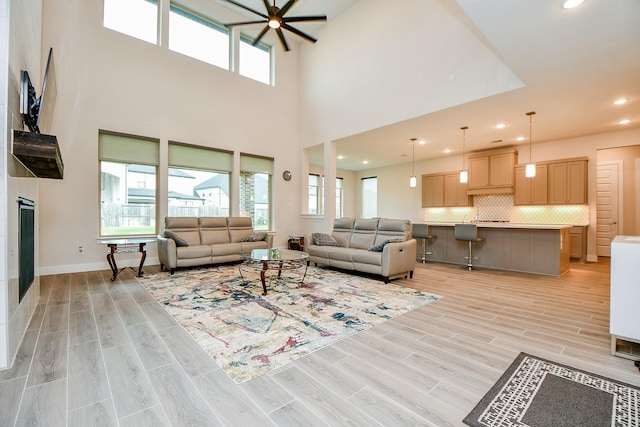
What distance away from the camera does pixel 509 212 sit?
7445 millimetres

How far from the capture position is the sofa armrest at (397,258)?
4.29m

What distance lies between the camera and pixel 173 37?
6.04 metres

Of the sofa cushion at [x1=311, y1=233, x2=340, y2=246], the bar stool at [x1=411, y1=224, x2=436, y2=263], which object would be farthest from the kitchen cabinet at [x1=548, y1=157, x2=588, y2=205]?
the sofa cushion at [x1=311, y1=233, x2=340, y2=246]

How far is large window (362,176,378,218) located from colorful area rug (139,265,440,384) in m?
6.48

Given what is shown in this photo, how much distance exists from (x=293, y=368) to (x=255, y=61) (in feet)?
24.6

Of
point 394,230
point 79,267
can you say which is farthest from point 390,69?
point 79,267

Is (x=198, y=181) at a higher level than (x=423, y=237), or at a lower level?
higher

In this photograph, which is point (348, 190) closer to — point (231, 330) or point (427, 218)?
point (427, 218)

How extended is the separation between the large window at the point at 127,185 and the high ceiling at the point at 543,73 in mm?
4106

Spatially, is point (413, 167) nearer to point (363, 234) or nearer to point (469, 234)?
point (469, 234)

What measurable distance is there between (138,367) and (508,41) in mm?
4421

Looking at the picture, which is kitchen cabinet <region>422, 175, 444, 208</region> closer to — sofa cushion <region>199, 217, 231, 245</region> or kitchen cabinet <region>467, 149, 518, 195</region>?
kitchen cabinet <region>467, 149, 518, 195</region>

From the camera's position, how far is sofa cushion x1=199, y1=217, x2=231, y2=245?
558 centimetres

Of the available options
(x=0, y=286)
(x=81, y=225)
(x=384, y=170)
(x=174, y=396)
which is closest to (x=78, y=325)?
(x=0, y=286)
